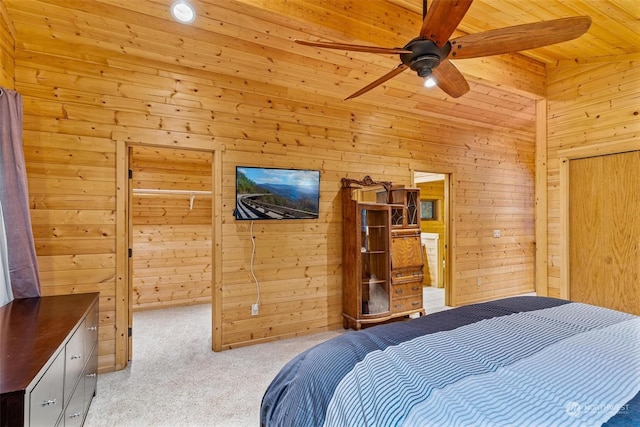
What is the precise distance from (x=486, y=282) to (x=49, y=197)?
5659 mm

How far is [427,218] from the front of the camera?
6730mm

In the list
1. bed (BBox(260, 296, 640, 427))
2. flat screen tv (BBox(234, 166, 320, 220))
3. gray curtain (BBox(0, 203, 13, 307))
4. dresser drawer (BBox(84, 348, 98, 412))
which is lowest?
dresser drawer (BBox(84, 348, 98, 412))

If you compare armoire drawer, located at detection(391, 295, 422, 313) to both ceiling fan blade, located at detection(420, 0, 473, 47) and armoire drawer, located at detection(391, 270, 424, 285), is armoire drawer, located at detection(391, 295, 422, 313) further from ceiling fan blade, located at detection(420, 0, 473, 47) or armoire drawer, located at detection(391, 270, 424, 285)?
ceiling fan blade, located at detection(420, 0, 473, 47)

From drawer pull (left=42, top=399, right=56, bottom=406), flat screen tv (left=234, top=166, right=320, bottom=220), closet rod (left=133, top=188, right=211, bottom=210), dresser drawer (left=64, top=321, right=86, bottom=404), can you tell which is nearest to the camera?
drawer pull (left=42, top=399, right=56, bottom=406)

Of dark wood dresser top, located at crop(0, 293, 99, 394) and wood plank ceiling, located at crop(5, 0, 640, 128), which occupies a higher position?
wood plank ceiling, located at crop(5, 0, 640, 128)

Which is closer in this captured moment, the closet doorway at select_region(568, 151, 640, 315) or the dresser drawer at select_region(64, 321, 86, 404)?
the dresser drawer at select_region(64, 321, 86, 404)

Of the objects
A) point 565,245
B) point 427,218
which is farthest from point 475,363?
point 427,218

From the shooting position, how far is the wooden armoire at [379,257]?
3.54 meters

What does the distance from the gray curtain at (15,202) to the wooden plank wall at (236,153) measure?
400 mm

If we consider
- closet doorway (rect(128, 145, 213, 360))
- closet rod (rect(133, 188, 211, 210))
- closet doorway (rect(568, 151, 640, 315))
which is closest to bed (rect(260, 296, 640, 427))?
closet doorway (rect(568, 151, 640, 315))

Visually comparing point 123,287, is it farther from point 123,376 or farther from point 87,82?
point 87,82

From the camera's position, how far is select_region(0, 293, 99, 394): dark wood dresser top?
1185 millimetres

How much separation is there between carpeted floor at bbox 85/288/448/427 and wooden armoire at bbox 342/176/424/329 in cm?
63

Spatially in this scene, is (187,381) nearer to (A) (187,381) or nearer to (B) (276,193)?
(A) (187,381)
